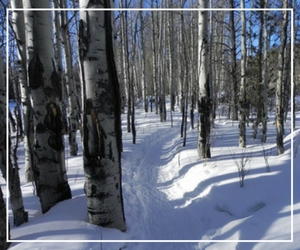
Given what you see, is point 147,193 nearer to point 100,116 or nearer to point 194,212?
point 194,212

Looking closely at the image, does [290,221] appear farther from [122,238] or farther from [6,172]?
[6,172]

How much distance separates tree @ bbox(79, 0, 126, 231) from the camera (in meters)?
2.50

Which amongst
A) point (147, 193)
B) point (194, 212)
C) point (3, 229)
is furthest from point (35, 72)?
point (194, 212)

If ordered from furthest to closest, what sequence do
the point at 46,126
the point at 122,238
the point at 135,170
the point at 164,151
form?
the point at 164,151 → the point at 135,170 → the point at 46,126 → the point at 122,238

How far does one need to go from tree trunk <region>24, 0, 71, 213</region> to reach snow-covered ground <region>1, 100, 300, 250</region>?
0.96 ft

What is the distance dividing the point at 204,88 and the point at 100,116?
3.71 m

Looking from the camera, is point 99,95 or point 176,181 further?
point 176,181

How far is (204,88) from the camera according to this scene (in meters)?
5.82

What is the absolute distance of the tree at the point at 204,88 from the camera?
225 inches

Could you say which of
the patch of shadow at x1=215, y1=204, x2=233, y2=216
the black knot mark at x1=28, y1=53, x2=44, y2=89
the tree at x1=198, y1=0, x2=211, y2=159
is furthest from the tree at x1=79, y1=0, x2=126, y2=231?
the tree at x1=198, y1=0, x2=211, y2=159

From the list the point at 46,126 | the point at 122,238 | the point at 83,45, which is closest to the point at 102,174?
the point at 122,238

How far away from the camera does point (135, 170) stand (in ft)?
19.7

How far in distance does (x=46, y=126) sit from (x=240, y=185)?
2731 mm

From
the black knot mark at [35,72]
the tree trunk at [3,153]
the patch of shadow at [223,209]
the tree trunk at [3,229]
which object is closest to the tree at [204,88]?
the patch of shadow at [223,209]
